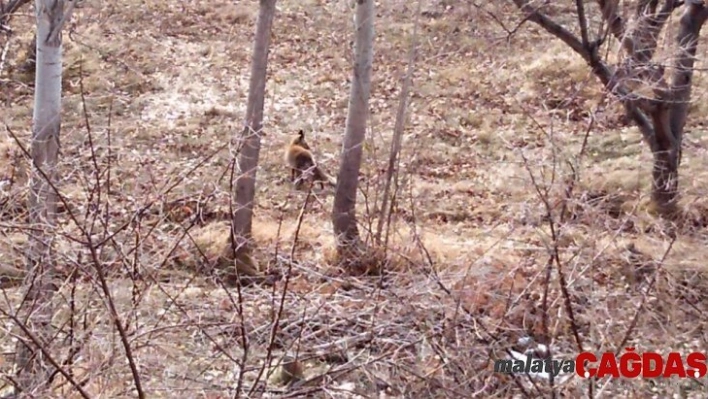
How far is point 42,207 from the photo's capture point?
4559 mm

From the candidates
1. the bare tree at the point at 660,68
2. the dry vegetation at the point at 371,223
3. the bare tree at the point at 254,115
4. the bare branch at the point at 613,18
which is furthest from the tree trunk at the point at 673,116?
the bare tree at the point at 254,115

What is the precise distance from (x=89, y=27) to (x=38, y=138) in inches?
496

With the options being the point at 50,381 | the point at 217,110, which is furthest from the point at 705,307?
the point at 217,110

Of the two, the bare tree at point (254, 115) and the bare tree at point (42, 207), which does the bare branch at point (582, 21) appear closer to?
the bare tree at point (254, 115)

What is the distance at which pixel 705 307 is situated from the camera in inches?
245

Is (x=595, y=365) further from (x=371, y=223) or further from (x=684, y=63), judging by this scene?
(x=684, y=63)

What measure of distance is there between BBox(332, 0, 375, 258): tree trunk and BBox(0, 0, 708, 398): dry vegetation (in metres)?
0.28

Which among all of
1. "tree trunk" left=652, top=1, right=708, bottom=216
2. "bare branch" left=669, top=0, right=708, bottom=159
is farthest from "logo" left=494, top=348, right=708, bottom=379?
"bare branch" left=669, top=0, right=708, bottom=159

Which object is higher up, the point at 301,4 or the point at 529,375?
the point at 301,4

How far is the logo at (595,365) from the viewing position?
4.26 m

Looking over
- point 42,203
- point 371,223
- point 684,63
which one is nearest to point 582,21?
point 684,63

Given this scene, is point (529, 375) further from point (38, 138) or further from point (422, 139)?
point (422, 139)

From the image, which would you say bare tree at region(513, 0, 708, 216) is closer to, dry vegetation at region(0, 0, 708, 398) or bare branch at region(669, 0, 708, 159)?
bare branch at region(669, 0, 708, 159)

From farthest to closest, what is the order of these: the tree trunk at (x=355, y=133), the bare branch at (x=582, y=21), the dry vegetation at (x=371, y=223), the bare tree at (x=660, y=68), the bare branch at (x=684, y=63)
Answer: the bare branch at (x=684, y=63)
the tree trunk at (x=355, y=133)
the bare tree at (x=660, y=68)
the bare branch at (x=582, y=21)
the dry vegetation at (x=371, y=223)
